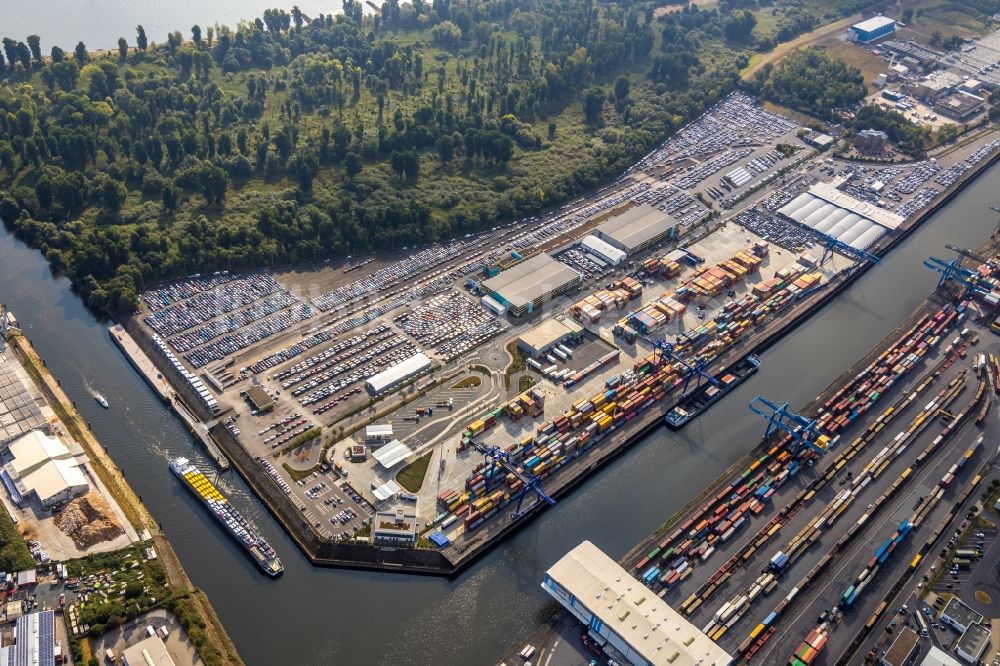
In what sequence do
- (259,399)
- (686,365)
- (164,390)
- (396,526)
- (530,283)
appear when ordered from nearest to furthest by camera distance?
(396,526) < (259,399) < (164,390) < (686,365) < (530,283)

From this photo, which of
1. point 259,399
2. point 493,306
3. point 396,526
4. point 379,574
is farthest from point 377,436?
point 493,306

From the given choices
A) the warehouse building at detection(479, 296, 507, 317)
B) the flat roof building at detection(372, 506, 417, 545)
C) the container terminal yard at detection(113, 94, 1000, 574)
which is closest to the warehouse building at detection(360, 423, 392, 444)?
the container terminal yard at detection(113, 94, 1000, 574)

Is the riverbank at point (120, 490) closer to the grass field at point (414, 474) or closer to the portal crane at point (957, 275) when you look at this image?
the grass field at point (414, 474)

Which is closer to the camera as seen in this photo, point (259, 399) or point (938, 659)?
point (938, 659)

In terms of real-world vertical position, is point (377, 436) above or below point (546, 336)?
below

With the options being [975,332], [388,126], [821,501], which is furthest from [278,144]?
[975,332]

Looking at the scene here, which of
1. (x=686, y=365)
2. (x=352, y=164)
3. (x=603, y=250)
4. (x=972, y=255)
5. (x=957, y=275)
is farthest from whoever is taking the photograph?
(x=352, y=164)

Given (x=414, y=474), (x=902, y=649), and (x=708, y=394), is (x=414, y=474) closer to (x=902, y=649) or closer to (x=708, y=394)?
(x=708, y=394)
